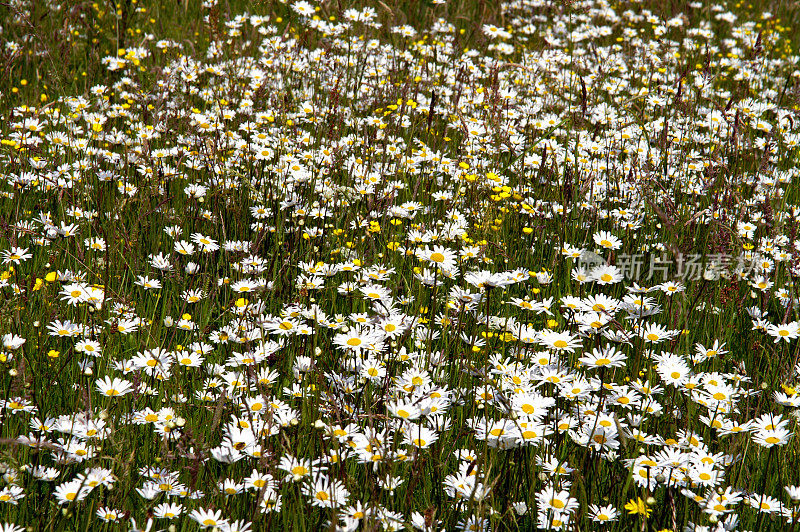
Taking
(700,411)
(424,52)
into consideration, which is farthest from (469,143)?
(700,411)

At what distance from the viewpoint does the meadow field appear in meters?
1.94

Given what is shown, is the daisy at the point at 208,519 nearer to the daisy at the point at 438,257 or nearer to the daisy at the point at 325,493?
→ the daisy at the point at 325,493

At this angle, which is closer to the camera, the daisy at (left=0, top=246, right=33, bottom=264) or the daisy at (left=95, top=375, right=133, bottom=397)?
the daisy at (left=95, top=375, right=133, bottom=397)

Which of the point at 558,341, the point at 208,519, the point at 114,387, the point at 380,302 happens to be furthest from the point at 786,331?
the point at 114,387

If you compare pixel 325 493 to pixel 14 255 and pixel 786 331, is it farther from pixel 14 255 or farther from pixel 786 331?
pixel 786 331

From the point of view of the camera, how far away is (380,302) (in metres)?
2.62

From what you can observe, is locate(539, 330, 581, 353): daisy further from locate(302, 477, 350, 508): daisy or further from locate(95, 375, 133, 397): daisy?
locate(95, 375, 133, 397): daisy

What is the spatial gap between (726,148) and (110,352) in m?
3.92

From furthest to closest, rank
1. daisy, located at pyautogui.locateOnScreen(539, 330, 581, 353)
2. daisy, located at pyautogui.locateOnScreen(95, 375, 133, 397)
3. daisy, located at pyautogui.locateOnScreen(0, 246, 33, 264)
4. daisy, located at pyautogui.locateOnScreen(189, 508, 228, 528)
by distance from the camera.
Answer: daisy, located at pyautogui.locateOnScreen(0, 246, 33, 264) < daisy, located at pyautogui.locateOnScreen(539, 330, 581, 353) < daisy, located at pyautogui.locateOnScreen(95, 375, 133, 397) < daisy, located at pyautogui.locateOnScreen(189, 508, 228, 528)

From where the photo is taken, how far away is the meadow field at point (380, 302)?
1944 mm

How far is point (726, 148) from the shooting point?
468cm

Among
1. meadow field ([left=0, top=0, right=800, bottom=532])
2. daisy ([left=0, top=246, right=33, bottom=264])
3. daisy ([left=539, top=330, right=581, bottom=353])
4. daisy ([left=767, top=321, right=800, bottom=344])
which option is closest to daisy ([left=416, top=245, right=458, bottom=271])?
meadow field ([left=0, top=0, right=800, bottom=532])

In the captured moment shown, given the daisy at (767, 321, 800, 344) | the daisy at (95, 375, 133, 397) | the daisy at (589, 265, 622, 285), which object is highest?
the daisy at (589, 265, 622, 285)

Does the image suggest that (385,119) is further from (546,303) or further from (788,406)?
(788,406)
